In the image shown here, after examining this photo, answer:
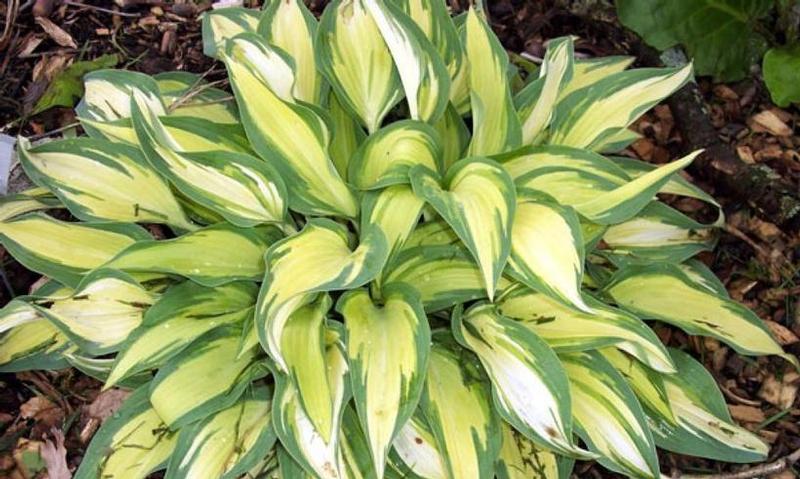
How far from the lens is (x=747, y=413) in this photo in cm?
205

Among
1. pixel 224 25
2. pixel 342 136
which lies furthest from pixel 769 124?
pixel 224 25

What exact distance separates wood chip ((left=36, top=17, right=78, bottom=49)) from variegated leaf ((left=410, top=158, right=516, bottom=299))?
137cm

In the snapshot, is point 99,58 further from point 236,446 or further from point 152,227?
point 236,446

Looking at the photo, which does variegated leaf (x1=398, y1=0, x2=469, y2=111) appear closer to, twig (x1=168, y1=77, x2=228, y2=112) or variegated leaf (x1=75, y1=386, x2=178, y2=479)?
twig (x1=168, y1=77, x2=228, y2=112)

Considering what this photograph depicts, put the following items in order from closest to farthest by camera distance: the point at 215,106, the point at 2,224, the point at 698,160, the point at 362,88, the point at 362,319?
the point at 362,319 → the point at 2,224 → the point at 362,88 → the point at 215,106 → the point at 698,160

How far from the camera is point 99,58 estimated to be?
8.09ft

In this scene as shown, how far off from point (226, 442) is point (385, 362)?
36 cm

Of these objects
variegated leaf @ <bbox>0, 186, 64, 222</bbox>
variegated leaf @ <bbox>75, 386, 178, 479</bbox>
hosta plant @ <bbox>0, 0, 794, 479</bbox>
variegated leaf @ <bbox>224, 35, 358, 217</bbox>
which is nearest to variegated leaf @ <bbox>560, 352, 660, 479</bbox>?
hosta plant @ <bbox>0, 0, 794, 479</bbox>

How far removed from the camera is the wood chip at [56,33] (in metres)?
2.53

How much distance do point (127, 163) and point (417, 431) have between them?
79 centimetres

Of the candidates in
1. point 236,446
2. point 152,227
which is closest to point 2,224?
point 152,227

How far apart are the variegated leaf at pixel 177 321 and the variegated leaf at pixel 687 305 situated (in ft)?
2.50

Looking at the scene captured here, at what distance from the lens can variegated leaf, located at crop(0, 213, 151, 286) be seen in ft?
5.74

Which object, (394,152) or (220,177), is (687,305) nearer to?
(394,152)
